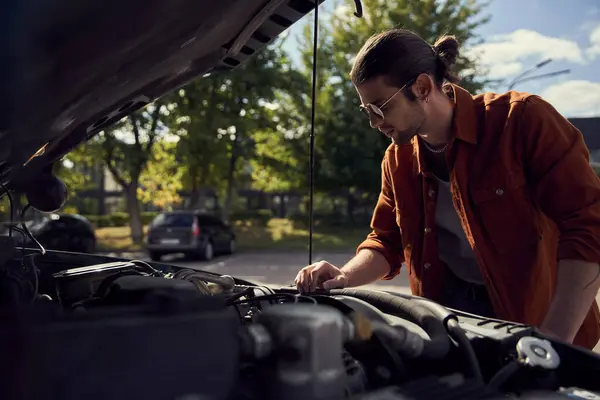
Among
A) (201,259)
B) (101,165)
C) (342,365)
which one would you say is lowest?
(201,259)

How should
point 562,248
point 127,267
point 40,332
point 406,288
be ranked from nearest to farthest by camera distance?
point 40,332 < point 562,248 < point 127,267 < point 406,288

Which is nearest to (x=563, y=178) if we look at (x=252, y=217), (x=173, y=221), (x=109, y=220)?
(x=173, y=221)

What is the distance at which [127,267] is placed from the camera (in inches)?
82.4

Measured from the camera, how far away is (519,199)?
68.2 inches

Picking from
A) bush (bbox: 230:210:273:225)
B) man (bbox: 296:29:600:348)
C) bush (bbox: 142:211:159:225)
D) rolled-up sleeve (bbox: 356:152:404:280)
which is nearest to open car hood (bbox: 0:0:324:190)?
man (bbox: 296:29:600:348)

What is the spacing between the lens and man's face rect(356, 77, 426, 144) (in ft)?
5.87

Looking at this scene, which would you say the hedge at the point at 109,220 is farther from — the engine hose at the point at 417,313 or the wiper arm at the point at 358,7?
the engine hose at the point at 417,313

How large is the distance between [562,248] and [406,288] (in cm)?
812

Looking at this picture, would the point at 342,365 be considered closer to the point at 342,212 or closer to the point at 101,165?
the point at 101,165

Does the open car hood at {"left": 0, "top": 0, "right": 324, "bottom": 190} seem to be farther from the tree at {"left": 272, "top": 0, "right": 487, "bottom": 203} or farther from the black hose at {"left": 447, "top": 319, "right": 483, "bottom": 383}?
the tree at {"left": 272, "top": 0, "right": 487, "bottom": 203}

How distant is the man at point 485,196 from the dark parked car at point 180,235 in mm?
11714

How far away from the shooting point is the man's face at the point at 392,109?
179 centimetres

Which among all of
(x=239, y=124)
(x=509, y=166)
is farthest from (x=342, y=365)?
(x=239, y=124)

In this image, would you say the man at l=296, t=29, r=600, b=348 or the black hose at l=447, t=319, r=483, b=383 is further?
the man at l=296, t=29, r=600, b=348
